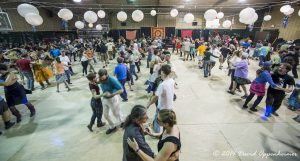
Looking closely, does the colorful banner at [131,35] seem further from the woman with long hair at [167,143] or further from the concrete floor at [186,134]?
the woman with long hair at [167,143]

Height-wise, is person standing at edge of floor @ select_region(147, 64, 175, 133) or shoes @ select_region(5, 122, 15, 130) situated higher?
person standing at edge of floor @ select_region(147, 64, 175, 133)

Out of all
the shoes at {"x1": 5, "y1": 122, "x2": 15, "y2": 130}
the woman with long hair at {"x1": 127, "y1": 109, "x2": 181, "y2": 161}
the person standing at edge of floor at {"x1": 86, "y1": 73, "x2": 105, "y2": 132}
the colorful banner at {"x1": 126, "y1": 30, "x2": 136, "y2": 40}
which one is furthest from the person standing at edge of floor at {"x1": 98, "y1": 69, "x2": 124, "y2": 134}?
the colorful banner at {"x1": 126, "y1": 30, "x2": 136, "y2": 40}

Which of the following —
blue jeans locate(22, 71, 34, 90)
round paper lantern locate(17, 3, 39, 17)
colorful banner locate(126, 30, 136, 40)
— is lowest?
blue jeans locate(22, 71, 34, 90)

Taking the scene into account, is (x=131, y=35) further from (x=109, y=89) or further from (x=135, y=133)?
(x=135, y=133)

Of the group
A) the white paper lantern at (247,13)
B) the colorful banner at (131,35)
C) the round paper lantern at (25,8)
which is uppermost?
the colorful banner at (131,35)

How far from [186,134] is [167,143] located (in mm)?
2259

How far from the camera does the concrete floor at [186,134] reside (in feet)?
9.92

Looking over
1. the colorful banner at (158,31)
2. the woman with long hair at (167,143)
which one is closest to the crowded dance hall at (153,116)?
the woman with long hair at (167,143)

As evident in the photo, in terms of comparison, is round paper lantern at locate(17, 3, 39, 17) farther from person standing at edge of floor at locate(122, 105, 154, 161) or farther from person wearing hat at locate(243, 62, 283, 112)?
person wearing hat at locate(243, 62, 283, 112)

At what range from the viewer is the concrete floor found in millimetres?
3023

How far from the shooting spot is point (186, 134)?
356 cm

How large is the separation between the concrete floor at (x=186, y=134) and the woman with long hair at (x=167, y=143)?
5.07ft

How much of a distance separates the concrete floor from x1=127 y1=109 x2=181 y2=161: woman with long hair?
5.07ft

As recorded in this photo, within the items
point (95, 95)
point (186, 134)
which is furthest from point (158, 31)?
point (95, 95)
